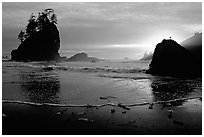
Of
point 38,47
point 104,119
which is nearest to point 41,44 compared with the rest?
point 38,47

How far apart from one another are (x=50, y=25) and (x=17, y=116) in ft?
331

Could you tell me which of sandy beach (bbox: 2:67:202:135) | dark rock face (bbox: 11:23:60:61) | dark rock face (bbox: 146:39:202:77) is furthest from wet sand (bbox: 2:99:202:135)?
dark rock face (bbox: 11:23:60:61)

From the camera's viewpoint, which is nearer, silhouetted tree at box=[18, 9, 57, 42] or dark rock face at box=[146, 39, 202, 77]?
dark rock face at box=[146, 39, 202, 77]

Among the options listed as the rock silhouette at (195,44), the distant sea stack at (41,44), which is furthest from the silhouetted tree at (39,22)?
the rock silhouette at (195,44)

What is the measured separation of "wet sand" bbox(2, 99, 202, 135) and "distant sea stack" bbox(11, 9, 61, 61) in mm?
92579

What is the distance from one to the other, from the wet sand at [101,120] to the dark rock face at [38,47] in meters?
92.4

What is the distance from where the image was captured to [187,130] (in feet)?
31.3

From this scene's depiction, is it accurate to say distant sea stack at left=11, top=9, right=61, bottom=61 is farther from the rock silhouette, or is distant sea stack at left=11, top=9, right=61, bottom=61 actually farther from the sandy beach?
the sandy beach

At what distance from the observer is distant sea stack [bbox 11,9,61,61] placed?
102m

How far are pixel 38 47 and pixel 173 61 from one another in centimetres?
7881

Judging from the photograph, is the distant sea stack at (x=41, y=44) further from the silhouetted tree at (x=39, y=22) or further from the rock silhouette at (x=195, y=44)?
the rock silhouette at (x=195, y=44)

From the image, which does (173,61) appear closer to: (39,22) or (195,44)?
(195,44)

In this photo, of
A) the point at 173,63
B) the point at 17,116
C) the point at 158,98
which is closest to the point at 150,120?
the point at 158,98

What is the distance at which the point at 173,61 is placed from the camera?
121ft
